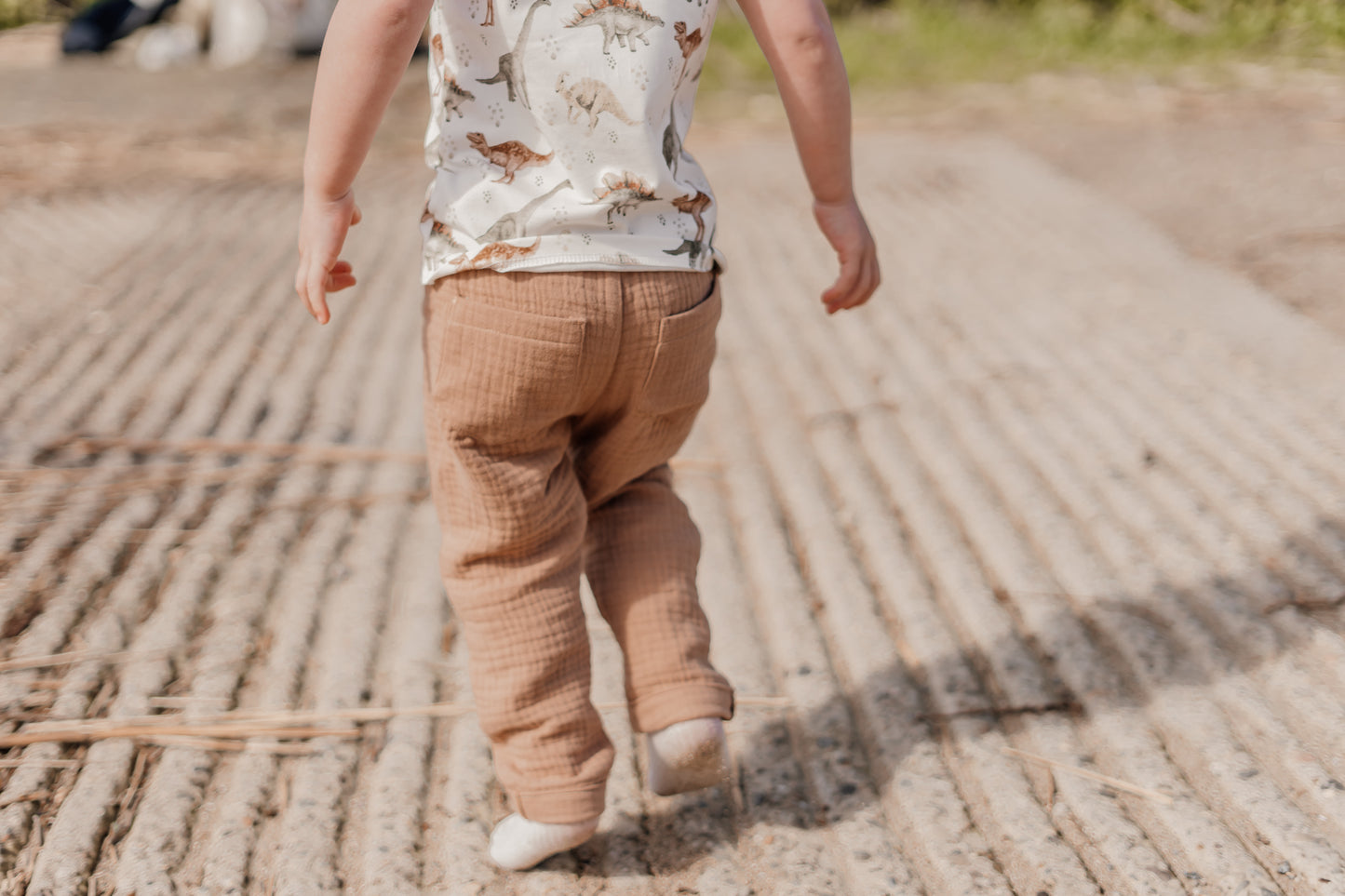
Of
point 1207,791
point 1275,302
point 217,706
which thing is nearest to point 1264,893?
point 1207,791

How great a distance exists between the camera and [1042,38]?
6.94 m

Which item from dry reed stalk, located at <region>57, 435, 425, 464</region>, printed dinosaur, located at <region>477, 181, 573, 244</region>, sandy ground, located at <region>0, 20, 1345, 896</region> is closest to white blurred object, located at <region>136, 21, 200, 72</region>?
sandy ground, located at <region>0, 20, 1345, 896</region>

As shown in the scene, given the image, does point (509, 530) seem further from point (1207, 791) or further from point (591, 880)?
point (1207, 791)

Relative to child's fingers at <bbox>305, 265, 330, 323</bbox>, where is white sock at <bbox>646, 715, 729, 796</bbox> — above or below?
below

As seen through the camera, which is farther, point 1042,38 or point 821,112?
point 1042,38

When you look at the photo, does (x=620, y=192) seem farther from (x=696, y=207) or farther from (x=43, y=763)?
(x=43, y=763)

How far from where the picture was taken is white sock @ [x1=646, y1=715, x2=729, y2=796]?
130 cm

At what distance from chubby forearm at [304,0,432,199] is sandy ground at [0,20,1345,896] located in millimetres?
785

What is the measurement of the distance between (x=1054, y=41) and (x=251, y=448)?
5895 millimetres

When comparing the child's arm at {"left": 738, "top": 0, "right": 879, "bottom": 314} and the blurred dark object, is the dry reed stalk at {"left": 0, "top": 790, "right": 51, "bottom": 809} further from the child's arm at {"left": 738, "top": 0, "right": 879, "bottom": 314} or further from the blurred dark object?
the blurred dark object

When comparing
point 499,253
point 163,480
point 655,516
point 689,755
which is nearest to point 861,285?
point 655,516

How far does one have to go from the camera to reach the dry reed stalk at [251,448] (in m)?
2.33

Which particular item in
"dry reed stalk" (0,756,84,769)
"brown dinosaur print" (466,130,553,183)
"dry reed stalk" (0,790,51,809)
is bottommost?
"dry reed stalk" (0,756,84,769)

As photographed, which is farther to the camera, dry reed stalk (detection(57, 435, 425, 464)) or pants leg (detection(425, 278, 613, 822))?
dry reed stalk (detection(57, 435, 425, 464))
